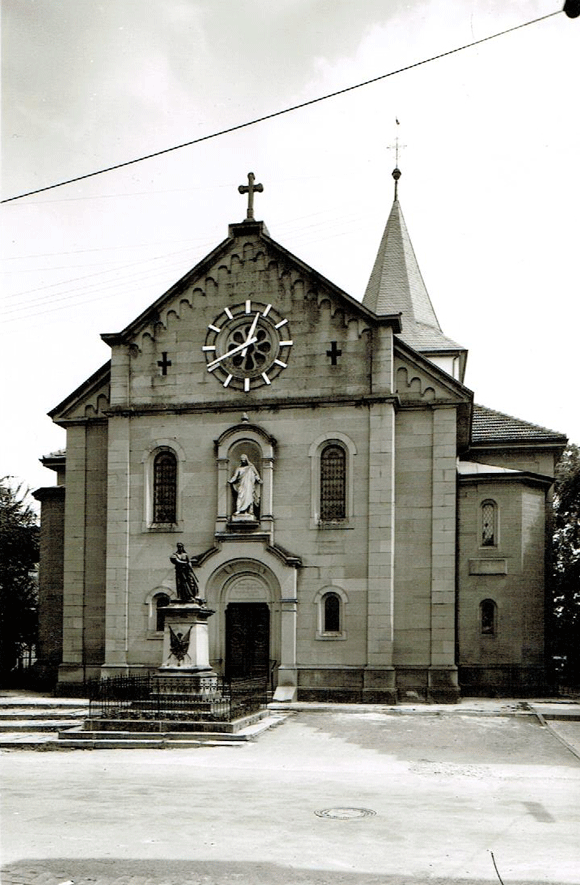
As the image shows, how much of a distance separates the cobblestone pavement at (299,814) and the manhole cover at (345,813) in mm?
40

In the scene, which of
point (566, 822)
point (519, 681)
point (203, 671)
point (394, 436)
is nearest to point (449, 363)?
point (394, 436)

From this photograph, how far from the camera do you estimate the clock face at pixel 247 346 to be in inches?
1315

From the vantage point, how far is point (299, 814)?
13633mm

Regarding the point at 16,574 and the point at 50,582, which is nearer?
the point at 50,582

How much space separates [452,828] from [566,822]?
5.29 ft

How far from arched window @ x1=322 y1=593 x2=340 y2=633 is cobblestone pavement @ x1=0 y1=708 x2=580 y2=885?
9.38 m

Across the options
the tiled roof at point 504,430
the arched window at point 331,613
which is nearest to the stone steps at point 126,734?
the arched window at point 331,613

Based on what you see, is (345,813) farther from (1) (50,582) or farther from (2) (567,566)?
(2) (567,566)

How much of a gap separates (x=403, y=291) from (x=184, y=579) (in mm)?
23270

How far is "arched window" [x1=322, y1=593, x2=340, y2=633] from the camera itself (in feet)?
106

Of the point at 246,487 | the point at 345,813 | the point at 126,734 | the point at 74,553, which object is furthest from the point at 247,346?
the point at 345,813

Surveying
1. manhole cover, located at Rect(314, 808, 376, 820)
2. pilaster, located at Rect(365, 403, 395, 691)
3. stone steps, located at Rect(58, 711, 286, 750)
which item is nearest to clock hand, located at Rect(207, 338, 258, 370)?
pilaster, located at Rect(365, 403, 395, 691)

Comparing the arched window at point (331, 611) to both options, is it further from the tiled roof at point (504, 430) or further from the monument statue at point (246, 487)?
the tiled roof at point (504, 430)

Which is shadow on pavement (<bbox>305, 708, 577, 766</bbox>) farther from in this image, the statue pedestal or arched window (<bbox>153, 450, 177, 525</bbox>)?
arched window (<bbox>153, 450, 177, 525</bbox>)
